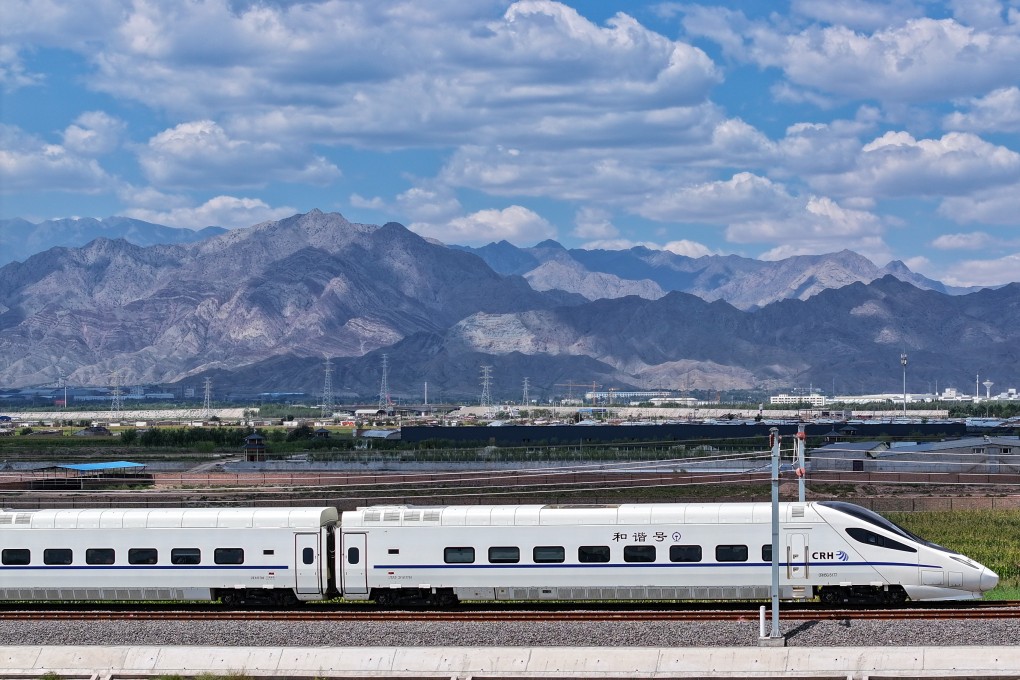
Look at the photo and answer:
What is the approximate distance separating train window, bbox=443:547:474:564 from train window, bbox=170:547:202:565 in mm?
7592

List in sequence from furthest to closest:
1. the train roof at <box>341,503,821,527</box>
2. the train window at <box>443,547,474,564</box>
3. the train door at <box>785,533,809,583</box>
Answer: the train window at <box>443,547,474,564</box>, the train roof at <box>341,503,821,527</box>, the train door at <box>785,533,809,583</box>

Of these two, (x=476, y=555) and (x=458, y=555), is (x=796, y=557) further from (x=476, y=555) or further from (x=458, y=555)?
(x=458, y=555)

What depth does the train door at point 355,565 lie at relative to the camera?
4062 cm

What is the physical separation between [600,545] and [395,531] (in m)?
6.03

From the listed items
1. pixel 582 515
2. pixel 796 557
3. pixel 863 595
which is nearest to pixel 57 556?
pixel 582 515

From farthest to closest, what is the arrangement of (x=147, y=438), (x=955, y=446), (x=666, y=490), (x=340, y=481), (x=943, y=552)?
1. (x=147, y=438)
2. (x=955, y=446)
3. (x=340, y=481)
4. (x=666, y=490)
5. (x=943, y=552)

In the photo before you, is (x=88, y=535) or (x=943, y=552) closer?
(x=943, y=552)

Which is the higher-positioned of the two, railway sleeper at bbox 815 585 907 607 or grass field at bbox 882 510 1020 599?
railway sleeper at bbox 815 585 907 607

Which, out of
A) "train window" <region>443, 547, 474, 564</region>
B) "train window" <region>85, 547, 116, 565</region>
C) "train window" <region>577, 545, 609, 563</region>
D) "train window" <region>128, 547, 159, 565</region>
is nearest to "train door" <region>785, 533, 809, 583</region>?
"train window" <region>577, 545, 609, 563</region>

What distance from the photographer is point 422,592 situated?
4072cm

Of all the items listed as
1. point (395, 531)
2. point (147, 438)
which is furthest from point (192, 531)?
point (147, 438)

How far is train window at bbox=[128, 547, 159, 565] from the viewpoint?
41.8 metres

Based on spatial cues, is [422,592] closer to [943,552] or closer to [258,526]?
[258,526]

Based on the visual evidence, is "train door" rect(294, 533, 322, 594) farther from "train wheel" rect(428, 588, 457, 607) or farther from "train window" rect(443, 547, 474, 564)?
"train window" rect(443, 547, 474, 564)
